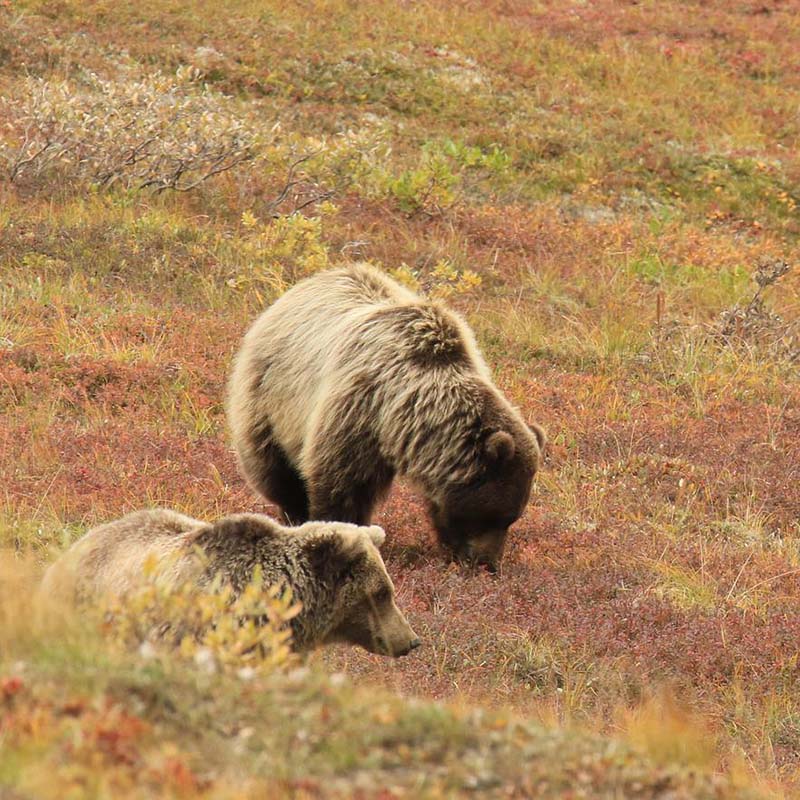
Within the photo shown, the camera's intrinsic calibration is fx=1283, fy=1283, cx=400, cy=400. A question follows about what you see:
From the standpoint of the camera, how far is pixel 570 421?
37.9ft

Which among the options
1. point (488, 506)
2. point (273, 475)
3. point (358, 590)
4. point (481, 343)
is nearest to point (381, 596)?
point (358, 590)

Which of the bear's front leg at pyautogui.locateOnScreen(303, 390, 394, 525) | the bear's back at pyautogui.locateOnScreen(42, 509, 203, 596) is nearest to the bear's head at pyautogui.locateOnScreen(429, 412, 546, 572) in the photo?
the bear's front leg at pyautogui.locateOnScreen(303, 390, 394, 525)

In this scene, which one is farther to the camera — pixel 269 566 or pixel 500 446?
pixel 500 446

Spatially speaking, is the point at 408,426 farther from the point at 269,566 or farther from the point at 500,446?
the point at 269,566

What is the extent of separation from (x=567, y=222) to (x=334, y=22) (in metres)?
8.34

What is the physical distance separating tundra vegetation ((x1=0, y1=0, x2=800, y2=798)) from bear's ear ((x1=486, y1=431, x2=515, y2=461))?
2.69 feet

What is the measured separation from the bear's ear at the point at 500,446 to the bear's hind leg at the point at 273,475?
165 cm

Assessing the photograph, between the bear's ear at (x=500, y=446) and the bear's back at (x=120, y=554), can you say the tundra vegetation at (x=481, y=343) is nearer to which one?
the bear's back at (x=120, y=554)

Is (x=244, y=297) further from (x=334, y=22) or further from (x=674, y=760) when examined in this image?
(x=334, y=22)

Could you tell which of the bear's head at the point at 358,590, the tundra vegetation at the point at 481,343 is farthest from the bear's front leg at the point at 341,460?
the bear's head at the point at 358,590

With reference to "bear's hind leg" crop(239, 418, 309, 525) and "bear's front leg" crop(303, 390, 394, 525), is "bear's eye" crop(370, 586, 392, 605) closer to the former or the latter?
"bear's front leg" crop(303, 390, 394, 525)

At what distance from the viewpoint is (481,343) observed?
541 inches

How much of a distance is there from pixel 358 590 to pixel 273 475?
127 inches

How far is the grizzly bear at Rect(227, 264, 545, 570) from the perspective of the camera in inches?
316
